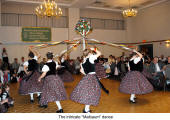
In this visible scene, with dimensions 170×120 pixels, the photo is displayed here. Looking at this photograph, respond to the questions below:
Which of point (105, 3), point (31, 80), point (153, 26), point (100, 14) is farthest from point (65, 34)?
point (31, 80)

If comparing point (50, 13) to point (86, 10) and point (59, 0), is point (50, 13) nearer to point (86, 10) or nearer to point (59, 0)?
point (59, 0)

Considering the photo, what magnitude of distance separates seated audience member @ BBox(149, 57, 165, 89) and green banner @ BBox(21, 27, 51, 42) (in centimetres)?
770

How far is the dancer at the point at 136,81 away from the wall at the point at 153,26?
7.77 metres

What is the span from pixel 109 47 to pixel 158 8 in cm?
445

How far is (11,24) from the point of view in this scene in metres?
10.7

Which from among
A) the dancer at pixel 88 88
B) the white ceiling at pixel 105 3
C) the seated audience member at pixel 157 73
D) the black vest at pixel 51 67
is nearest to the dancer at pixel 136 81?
the dancer at pixel 88 88

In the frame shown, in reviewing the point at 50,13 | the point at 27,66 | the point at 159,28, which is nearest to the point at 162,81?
the point at 27,66

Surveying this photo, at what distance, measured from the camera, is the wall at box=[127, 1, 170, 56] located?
10891 mm

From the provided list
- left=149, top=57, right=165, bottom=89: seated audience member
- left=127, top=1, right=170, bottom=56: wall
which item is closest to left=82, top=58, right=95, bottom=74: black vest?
left=149, top=57, right=165, bottom=89: seated audience member

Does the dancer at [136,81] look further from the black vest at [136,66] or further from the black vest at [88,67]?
the black vest at [88,67]

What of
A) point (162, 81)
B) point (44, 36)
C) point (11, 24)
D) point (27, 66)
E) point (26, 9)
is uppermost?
point (26, 9)

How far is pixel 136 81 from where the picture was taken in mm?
3977

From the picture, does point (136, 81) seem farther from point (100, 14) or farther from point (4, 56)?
point (100, 14)

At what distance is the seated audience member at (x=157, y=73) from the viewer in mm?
5359
